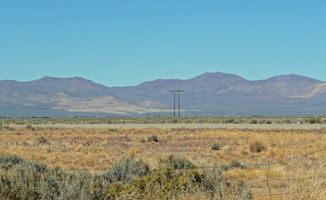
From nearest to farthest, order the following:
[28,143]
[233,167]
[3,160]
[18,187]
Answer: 1. [18,187]
2. [3,160]
3. [233,167]
4. [28,143]

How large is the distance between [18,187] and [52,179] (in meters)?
0.83

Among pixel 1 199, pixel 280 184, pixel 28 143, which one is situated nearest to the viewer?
pixel 1 199

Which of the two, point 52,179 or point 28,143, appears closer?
point 52,179

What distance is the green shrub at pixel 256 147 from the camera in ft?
68.0

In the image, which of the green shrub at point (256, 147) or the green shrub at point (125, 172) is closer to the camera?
the green shrub at point (125, 172)

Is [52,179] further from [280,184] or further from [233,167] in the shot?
[233,167]

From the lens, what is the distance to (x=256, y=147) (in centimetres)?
2086

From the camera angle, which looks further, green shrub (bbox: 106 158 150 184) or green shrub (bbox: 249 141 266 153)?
green shrub (bbox: 249 141 266 153)

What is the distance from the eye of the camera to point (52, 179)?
8.20m

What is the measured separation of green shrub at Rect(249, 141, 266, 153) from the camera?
20734mm

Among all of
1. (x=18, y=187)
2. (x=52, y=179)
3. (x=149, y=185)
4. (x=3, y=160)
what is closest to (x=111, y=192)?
(x=149, y=185)

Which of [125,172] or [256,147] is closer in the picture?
[125,172]

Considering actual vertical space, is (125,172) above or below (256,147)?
above

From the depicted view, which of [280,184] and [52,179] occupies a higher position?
[52,179]
